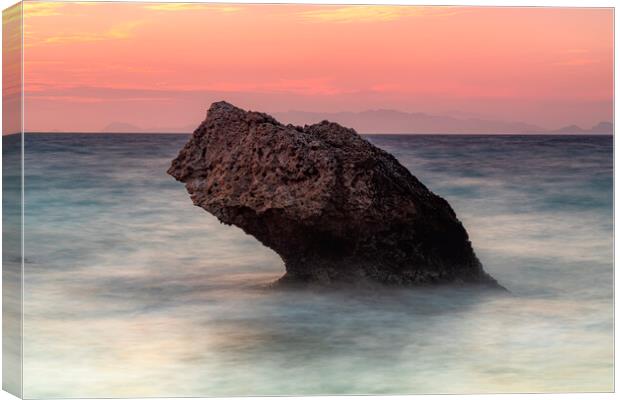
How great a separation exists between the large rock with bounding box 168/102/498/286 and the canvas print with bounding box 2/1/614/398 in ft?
0.05

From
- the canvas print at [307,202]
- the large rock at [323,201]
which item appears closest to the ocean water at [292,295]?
the canvas print at [307,202]

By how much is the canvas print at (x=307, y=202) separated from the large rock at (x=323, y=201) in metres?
0.02

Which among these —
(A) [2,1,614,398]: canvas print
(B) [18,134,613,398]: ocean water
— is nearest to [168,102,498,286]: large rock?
(A) [2,1,614,398]: canvas print

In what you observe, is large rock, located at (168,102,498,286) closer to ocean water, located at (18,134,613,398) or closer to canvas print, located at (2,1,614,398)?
canvas print, located at (2,1,614,398)

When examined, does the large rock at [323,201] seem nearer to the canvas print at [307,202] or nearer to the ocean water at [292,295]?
the canvas print at [307,202]

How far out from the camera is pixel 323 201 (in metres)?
9.07

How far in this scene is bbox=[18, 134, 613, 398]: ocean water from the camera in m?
8.46

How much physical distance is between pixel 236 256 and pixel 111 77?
5.21 ft

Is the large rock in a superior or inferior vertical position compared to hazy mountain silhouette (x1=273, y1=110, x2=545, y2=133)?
inferior

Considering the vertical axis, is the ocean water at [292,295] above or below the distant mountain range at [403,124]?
below

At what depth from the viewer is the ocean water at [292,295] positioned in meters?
8.46

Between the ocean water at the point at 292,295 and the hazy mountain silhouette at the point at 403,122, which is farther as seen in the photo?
the hazy mountain silhouette at the point at 403,122

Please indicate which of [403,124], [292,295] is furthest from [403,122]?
[292,295]

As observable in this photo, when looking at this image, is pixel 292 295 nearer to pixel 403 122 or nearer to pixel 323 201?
pixel 323 201
